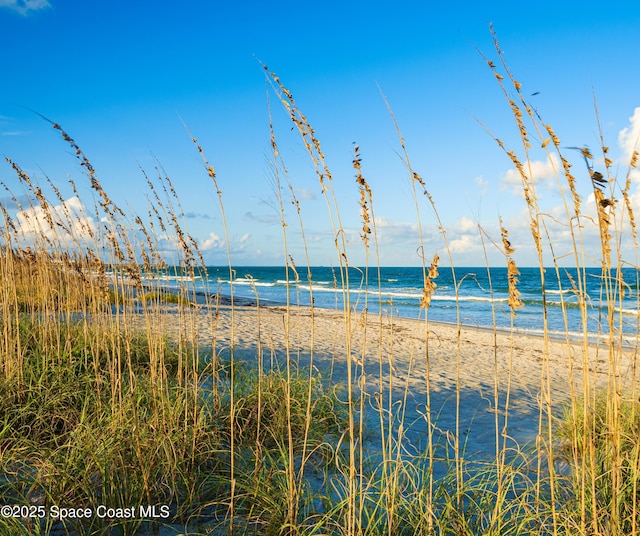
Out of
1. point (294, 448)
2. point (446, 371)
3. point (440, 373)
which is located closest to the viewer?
point (294, 448)

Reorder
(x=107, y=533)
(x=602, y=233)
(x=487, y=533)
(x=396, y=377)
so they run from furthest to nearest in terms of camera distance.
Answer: (x=396, y=377) < (x=107, y=533) < (x=487, y=533) < (x=602, y=233)

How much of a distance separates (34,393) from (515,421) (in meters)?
4.70

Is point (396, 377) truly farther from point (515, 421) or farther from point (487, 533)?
point (487, 533)

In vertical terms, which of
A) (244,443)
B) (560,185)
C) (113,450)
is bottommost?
(244,443)

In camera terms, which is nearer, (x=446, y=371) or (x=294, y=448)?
(x=294, y=448)

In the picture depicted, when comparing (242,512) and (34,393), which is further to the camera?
(34,393)

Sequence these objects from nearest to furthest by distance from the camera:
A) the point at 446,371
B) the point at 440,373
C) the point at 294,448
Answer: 1. the point at 294,448
2. the point at 440,373
3. the point at 446,371

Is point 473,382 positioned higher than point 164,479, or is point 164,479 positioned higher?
point 164,479

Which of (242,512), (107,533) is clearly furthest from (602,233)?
(107,533)

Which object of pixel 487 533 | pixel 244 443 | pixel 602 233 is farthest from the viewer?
pixel 244 443

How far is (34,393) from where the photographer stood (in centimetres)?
397

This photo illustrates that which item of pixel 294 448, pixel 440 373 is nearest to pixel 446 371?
pixel 440 373

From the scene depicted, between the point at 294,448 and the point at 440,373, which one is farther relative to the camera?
the point at 440,373

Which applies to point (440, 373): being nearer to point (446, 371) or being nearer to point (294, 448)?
point (446, 371)
